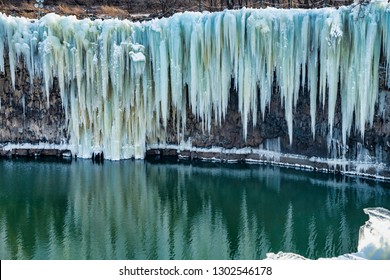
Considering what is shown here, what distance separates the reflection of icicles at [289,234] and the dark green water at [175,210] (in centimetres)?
2

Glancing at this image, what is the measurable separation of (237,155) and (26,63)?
822 cm

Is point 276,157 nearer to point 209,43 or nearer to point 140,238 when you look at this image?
point 209,43

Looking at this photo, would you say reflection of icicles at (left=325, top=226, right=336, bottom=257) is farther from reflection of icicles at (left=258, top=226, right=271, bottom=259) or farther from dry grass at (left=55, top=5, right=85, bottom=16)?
dry grass at (left=55, top=5, right=85, bottom=16)

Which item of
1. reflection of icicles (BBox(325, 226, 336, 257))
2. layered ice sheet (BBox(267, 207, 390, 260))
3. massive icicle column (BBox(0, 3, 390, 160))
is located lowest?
reflection of icicles (BBox(325, 226, 336, 257))

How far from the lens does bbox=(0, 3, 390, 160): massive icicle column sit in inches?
609

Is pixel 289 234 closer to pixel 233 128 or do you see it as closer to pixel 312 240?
pixel 312 240

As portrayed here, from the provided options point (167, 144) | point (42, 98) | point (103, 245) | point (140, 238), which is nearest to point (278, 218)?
point (140, 238)

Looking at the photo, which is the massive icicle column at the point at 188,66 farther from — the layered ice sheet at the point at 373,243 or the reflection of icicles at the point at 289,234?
the layered ice sheet at the point at 373,243

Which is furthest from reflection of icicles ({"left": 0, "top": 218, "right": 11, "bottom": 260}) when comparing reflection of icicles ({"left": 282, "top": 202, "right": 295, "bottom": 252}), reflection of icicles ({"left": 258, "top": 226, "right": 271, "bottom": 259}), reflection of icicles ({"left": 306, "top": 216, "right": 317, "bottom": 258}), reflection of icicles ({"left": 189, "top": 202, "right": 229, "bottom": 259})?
reflection of icicles ({"left": 306, "top": 216, "right": 317, "bottom": 258})

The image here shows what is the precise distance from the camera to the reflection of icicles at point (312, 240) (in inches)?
442

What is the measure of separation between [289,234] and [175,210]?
3.34 m

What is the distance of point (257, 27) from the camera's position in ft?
54.6

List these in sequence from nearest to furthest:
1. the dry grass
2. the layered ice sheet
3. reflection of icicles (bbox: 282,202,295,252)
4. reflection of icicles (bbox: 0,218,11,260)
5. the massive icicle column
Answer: the layered ice sheet → reflection of icicles (bbox: 0,218,11,260) → reflection of icicles (bbox: 282,202,295,252) → the massive icicle column → the dry grass

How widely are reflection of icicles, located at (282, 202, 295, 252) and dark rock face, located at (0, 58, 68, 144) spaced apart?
382 inches
